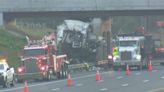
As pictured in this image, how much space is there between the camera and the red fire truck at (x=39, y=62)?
4684 cm

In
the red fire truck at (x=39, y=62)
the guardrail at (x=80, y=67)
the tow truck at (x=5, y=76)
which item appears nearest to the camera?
the tow truck at (x=5, y=76)

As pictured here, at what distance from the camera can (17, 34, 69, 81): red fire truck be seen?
46.8 metres

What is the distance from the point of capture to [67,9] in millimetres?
73000

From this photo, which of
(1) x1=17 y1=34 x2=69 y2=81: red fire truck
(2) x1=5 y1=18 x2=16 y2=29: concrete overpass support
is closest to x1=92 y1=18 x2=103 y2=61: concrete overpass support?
(2) x1=5 y1=18 x2=16 y2=29: concrete overpass support

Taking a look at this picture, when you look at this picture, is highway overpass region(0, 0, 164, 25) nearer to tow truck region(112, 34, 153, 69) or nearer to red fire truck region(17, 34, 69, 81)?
tow truck region(112, 34, 153, 69)

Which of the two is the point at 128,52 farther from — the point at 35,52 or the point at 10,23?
the point at 10,23

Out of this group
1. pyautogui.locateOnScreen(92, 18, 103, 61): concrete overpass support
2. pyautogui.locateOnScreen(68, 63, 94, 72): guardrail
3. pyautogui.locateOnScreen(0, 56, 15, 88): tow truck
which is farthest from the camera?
pyautogui.locateOnScreen(92, 18, 103, 61): concrete overpass support

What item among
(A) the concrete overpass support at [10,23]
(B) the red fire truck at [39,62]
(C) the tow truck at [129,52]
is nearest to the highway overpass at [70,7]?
(A) the concrete overpass support at [10,23]

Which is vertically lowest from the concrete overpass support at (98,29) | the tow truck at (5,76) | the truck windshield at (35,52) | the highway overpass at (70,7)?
the tow truck at (5,76)

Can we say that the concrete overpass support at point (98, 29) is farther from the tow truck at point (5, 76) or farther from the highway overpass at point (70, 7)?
the tow truck at point (5, 76)

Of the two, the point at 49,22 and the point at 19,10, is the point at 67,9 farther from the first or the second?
the point at 49,22

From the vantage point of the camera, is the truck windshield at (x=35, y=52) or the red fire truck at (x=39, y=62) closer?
the red fire truck at (x=39, y=62)

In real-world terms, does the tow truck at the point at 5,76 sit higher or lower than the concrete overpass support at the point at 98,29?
lower

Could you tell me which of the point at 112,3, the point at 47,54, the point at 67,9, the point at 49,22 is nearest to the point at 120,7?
the point at 112,3
